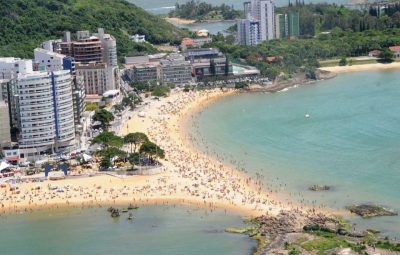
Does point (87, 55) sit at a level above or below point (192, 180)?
above

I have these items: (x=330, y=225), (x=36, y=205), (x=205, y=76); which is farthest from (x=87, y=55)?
(x=330, y=225)

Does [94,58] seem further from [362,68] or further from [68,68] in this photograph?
[362,68]

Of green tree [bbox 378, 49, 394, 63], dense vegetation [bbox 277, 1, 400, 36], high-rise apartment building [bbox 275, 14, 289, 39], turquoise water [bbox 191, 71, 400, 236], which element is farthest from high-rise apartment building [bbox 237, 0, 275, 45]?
turquoise water [bbox 191, 71, 400, 236]

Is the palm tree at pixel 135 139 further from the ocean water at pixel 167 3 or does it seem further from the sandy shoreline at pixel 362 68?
the ocean water at pixel 167 3

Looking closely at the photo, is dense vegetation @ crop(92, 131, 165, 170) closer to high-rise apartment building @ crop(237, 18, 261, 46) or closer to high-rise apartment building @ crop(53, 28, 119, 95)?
high-rise apartment building @ crop(53, 28, 119, 95)

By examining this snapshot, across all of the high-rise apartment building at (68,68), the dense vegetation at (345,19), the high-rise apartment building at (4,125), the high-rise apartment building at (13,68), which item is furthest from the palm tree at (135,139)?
the dense vegetation at (345,19)

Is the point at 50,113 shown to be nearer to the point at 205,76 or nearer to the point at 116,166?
the point at 116,166
